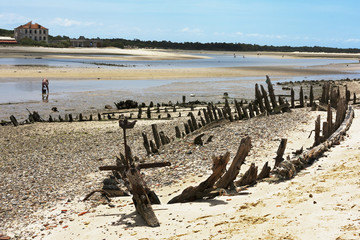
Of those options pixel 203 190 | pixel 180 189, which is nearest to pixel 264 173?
pixel 203 190

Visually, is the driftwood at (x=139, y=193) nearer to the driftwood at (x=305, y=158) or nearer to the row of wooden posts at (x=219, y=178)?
the row of wooden posts at (x=219, y=178)

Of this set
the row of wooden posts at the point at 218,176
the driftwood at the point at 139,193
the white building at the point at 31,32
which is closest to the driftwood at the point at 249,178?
the row of wooden posts at the point at 218,176

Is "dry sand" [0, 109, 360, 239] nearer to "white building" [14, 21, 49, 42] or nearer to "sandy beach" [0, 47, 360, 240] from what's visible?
"sandy beach" [0, 47, 360, 240]

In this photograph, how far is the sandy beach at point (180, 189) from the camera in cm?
600

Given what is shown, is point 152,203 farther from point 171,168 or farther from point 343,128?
point 343,128

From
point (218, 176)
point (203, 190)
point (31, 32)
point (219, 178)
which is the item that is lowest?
point (203, 190)

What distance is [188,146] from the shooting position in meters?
12.8

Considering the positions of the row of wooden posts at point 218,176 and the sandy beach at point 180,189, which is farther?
the row of wooden posts at point 218,176

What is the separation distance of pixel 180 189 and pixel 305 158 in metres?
2.63

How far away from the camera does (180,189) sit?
9.24 m

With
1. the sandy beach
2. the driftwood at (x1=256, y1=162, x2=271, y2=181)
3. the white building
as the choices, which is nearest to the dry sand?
the sandy beach

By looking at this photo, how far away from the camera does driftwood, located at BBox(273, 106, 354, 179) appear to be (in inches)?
315

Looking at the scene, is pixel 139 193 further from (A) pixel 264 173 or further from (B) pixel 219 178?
(A) pixel 264 173

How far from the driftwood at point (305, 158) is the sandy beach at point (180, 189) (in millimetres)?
157
